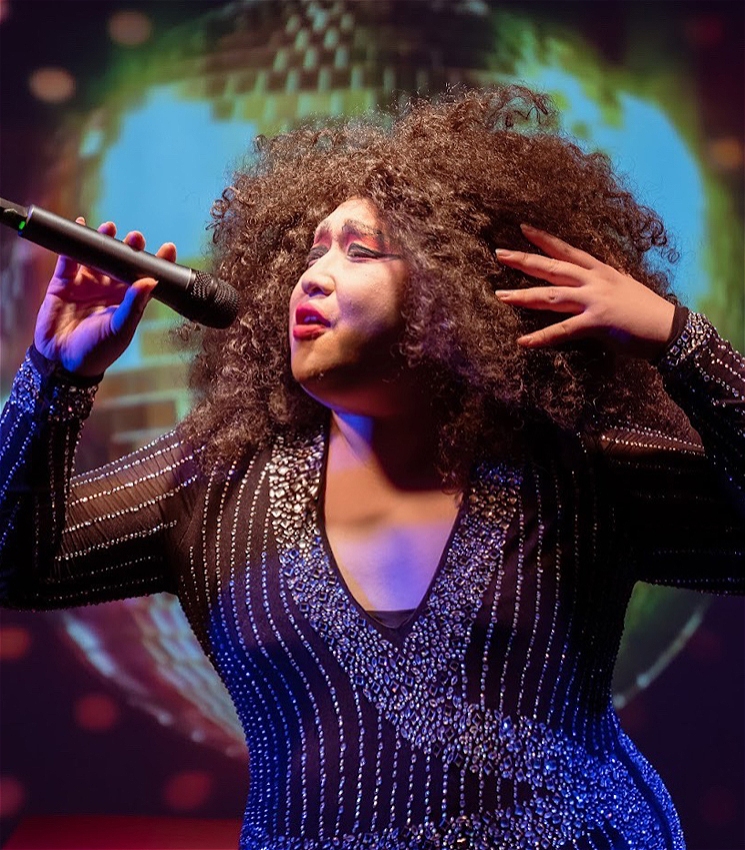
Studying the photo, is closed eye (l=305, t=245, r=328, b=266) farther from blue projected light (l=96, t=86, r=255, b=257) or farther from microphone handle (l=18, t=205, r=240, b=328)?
blue projected light (l=96, t=86, r=255, b=257)

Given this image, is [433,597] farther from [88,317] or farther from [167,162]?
[167,162]

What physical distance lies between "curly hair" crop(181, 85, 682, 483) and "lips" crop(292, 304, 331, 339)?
103mm

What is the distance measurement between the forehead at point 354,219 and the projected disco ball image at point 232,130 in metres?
0.87

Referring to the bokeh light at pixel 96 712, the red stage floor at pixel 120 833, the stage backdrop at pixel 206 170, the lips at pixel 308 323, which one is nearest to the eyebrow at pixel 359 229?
the lips at pixel 308 323

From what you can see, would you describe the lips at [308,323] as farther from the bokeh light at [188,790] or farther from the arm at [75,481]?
the bokeh light at [188,790]

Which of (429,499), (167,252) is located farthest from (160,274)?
(429,499)

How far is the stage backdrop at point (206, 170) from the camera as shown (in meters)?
2.25

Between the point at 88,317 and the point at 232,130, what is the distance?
1.12 meters

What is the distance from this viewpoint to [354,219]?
1.38 meters

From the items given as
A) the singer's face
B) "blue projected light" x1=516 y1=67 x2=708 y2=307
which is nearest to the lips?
the singer's face

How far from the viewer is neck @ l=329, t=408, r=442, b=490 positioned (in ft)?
4.51

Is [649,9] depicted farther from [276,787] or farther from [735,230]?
[276,787]

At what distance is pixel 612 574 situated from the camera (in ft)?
4.46

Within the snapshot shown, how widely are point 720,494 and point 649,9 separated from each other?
134cm
